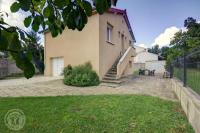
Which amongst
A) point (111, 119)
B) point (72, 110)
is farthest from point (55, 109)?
point (111, 119)

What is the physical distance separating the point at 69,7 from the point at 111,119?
5066 mm

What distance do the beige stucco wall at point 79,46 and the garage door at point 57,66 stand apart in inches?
17.8

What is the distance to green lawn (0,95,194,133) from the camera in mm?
5168

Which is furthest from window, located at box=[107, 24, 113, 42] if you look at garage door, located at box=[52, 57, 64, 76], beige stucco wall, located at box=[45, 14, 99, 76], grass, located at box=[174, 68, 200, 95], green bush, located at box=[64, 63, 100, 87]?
grass, located at box=[174, 68, 200, 95]

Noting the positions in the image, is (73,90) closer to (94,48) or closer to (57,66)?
(94,48)

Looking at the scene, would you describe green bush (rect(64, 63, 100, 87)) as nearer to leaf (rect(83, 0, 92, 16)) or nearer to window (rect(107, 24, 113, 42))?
window (rect(107, 24, 113, 42))

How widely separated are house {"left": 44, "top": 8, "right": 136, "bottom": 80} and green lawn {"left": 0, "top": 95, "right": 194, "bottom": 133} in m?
6.41

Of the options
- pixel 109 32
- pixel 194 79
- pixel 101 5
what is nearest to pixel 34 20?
pixel 101 5

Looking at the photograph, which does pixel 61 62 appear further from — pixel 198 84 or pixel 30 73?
pixel 30 73

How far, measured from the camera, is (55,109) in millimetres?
6719

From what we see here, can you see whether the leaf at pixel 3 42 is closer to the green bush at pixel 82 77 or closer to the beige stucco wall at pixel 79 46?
the green bush at pixel 82 77

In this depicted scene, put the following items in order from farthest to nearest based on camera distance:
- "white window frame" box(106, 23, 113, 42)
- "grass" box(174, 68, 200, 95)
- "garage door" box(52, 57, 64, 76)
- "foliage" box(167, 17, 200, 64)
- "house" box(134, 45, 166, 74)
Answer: "house" box(134, 45, 166, 74), "foliage" box(167, 17, 200, 64), "garage door" box(52, 57, 64, 76), "white window frame" box(106, 23, 113, 42), "grass" box(174, 68, 200, 95)

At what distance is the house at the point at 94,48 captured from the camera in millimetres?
14664

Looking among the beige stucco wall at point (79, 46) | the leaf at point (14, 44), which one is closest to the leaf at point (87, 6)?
the leaf at point (14, 44)
